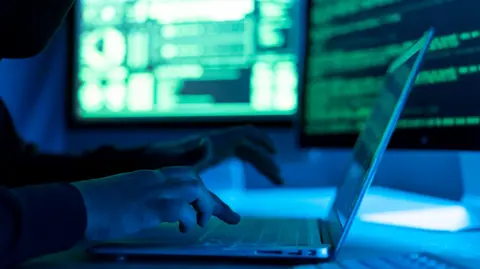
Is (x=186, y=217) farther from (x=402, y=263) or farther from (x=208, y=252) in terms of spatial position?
(x=402, y=263)

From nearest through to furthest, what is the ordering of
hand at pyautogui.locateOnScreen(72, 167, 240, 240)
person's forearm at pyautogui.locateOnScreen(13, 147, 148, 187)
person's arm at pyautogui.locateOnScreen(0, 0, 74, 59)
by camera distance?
1. hand at pyautogui.locateOnScreen(72, 167, 240, 240)
2. person's arm at pyautogui.locateOnScreen(0, 0, 74, 59)
3. person's forearm at pyautogui.locateOnScreen(13, 147, 148, 187)

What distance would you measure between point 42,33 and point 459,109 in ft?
1.55

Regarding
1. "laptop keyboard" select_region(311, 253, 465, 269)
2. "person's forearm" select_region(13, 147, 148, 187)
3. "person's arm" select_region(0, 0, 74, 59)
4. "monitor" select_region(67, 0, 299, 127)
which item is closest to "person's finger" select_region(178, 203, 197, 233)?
"laptop keyboard" select_region(311, 253, 465, 269)

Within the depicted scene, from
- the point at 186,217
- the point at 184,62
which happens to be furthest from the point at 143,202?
the point at 184,62

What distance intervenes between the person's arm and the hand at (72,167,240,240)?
25 centimetres

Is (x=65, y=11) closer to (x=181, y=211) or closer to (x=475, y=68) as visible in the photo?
(x=181, y=211)

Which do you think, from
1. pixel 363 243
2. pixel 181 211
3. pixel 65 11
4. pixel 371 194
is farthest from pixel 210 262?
pixel 371 194

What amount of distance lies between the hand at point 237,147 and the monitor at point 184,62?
0.60 ft

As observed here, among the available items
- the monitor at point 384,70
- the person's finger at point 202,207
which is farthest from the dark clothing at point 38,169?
the monitor at point 384,70

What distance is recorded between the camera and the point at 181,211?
0.51 m

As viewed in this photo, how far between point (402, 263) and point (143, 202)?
8.4 inches

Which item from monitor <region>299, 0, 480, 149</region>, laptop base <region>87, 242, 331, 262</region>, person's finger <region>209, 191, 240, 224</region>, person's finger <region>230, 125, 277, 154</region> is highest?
monitor <region>299, 0, 480, 149</region>

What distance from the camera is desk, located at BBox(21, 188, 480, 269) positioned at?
0.48 metres

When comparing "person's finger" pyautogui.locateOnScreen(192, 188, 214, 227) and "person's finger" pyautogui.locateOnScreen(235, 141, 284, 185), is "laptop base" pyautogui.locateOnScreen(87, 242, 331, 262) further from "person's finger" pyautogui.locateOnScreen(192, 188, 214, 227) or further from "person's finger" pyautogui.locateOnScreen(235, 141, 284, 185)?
"person's finger" pyautogui.locateOnScreen(235, 141, 284, 185)
